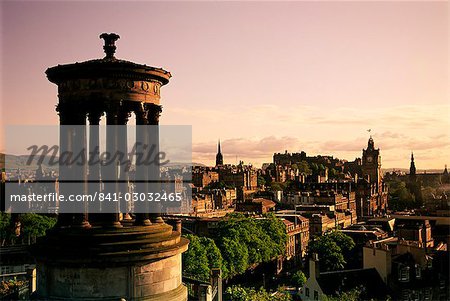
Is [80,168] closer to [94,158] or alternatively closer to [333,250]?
[94,158]

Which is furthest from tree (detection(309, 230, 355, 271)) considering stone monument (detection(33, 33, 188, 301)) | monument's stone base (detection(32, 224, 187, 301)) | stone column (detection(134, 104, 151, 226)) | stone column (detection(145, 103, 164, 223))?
monument's stone base (detection(32, 224, 187, 301))

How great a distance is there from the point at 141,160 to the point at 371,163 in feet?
553

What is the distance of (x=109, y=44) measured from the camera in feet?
63.0

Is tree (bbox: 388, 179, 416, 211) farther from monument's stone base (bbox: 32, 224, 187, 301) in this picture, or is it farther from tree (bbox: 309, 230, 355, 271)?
monument's stone base (bbox: 32, 224, 187, 301)

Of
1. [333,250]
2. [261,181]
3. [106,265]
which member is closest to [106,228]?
[106,265]

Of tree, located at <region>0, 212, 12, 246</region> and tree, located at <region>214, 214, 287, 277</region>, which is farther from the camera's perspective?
tree, located at <region>0, 212, 12, 246</region>

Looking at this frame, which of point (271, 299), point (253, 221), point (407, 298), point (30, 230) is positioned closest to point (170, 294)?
point (271, 299)

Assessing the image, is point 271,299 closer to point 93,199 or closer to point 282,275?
point 93,199

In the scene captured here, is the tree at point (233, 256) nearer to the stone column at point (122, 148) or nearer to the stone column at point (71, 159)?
the stone column at point (122, 148)

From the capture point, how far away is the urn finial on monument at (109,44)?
1916cm

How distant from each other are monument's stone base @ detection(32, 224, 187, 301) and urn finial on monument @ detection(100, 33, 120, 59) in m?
6.33

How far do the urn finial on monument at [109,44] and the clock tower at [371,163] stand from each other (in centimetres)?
16057

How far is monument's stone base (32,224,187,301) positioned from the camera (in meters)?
16.9

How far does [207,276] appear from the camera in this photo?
162 feet
